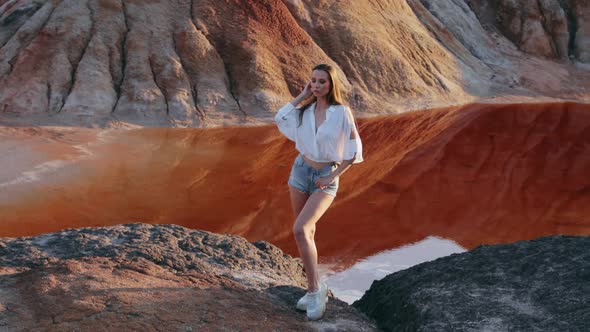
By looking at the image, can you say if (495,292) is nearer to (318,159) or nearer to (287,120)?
(318,159)

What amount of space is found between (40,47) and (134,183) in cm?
940

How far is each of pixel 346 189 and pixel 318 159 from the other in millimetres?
8386

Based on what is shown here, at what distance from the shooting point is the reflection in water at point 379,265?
8.38m

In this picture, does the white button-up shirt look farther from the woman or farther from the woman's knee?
the woman's knee

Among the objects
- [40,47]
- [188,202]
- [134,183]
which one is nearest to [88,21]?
[40,47]

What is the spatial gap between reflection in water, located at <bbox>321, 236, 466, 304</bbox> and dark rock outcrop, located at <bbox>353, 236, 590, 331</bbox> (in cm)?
245

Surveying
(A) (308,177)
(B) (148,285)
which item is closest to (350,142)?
(A) (308,177)

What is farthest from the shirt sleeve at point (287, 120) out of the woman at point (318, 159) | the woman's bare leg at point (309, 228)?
the woman's bare leg at point (309, 228)

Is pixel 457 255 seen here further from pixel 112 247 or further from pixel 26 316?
pixel 26 316

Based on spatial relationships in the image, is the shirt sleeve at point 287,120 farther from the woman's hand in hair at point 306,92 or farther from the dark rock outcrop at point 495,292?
the dark rock outcrop at point 495,292

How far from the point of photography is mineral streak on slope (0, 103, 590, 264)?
10.8m

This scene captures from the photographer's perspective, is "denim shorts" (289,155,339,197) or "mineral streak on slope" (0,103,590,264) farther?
"mineral streak on slope" (0,103,590,264)

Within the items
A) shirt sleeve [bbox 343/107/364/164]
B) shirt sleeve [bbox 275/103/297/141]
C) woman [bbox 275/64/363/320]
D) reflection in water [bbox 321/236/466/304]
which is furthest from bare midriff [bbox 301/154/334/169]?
reflection in water [bbox 321/236/466/304]

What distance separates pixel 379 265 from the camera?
9.34 m
